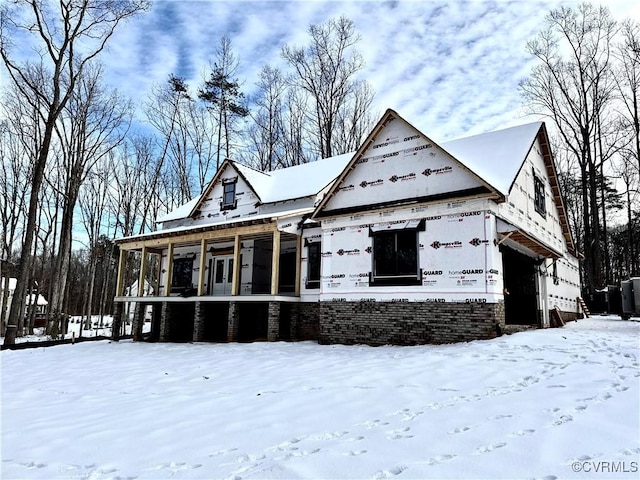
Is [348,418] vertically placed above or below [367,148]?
below

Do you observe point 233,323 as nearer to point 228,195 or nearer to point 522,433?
point 228,195

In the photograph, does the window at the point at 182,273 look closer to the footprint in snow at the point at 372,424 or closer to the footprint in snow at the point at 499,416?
the footprint in snow at the point at 372,424

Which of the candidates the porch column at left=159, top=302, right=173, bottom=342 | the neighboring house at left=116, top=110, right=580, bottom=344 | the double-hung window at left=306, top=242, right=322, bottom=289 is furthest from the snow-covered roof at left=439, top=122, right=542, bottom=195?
the porch column at left=159, top=302, right=173, bottom=342

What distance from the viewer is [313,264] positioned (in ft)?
49.9

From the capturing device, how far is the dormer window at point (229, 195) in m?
19.0

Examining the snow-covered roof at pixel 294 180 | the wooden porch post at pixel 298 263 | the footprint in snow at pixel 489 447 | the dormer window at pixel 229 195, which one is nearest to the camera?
the footprint in snow at pixel 489 447

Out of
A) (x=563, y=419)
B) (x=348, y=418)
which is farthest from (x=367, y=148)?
(x=563, y=419)

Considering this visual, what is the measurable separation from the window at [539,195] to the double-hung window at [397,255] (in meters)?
5.73

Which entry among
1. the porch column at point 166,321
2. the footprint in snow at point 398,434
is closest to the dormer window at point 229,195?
the porch column at point 166,321

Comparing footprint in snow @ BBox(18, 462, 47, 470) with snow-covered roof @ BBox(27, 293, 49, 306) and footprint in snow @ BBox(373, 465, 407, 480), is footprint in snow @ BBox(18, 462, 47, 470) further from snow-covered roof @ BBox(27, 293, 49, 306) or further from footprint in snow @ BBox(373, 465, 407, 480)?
snow-covered roof @ BBox(27, 293, 49, 306)

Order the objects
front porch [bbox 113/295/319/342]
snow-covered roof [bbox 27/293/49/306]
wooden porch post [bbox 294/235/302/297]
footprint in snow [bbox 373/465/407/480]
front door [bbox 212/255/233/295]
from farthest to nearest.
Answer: snow-covered roof [bbox 27/293/49/306], front door [bbox 212/255/233/295], wooden porch post [bbox 294/235/302/297], front porch [bbox 113/295/319/342], footprint in snow [bbox 373/465/407/480]

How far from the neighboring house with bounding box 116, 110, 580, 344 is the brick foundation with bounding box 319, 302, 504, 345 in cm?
3

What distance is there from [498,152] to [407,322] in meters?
6.14

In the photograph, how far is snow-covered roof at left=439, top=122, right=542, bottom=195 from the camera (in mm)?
11672
